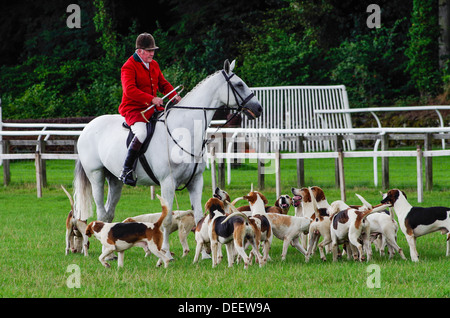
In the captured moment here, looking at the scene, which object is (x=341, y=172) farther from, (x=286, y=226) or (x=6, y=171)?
(x=6, y=171)

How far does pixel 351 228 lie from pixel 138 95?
9.32 ft

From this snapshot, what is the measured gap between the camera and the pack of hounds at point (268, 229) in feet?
26.0

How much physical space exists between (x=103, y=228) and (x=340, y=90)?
53.3 ft

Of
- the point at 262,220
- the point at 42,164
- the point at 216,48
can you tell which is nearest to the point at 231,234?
→ the point at 262,220

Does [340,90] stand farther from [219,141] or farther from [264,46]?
[219,141]

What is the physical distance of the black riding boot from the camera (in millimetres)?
8828

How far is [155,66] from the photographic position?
30.8ft

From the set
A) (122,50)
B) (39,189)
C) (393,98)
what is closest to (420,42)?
(393,98)

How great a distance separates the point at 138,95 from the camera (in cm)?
890

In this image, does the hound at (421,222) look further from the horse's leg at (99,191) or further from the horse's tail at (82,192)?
the horse's tail at (82,192)

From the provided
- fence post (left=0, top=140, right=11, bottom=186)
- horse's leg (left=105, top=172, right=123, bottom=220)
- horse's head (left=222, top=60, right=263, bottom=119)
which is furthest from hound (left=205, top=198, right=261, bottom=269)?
fence post (left=0, top=140, right=11, bottom=186)

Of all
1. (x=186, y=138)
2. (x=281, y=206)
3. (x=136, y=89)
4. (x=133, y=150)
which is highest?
(x=136, y=89)

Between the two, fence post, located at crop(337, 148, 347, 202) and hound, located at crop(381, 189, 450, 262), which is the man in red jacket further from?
fence post, located at crop(337, 148, 347, 202)

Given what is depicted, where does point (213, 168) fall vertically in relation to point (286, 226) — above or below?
above
